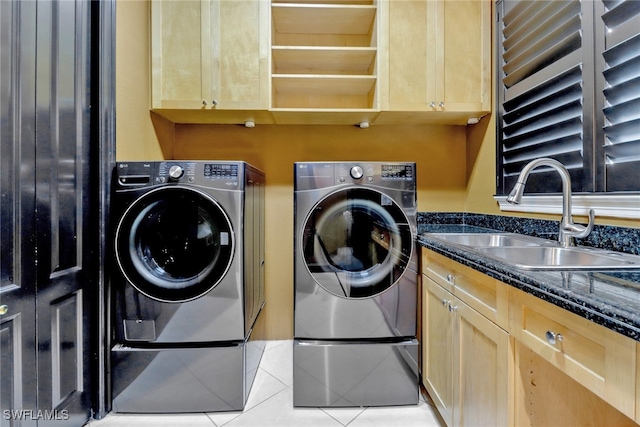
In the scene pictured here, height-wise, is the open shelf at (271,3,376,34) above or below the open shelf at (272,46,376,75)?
above

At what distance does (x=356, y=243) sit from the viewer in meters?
1.62

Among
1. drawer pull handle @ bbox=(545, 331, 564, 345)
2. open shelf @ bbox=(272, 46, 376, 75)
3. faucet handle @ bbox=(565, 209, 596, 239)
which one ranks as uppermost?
open shelf @ bbox=(272, 46, 376, 75)

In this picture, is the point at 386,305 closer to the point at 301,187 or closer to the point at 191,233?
the point at 301,187

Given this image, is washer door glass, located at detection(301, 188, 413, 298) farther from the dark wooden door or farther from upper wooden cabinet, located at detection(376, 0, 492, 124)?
the dark wooden door

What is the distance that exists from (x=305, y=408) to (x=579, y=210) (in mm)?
1657

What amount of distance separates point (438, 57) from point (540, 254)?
128 cm

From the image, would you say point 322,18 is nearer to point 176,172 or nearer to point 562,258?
point 176,172

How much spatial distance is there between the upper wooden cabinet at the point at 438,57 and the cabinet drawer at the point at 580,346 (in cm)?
135

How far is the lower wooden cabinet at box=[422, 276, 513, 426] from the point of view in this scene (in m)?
1.00

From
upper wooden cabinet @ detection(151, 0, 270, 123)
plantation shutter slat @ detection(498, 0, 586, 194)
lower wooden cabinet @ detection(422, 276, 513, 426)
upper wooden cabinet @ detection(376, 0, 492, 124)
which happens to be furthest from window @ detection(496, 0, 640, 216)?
upper wooden cabinet @ detection(151, 0, 270, 123)

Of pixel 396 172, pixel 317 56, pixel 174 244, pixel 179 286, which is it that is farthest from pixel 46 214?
pixel 317 56

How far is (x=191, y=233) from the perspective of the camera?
1.54 meters

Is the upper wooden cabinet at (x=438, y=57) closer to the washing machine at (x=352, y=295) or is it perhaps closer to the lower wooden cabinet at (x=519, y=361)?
the washing machine at (x=352, y=295)

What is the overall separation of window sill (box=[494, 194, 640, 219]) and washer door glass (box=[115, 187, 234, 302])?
63.2 inches
